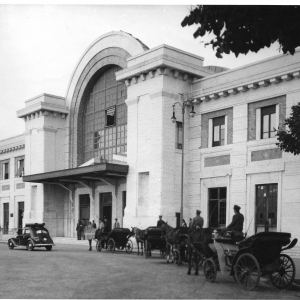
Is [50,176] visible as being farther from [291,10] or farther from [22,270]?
[291,10]

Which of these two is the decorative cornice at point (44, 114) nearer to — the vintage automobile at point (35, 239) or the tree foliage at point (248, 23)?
the vintage automobile at point (35, 239)

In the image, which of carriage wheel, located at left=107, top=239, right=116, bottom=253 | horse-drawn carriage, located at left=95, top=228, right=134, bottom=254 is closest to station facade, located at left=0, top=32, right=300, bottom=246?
horse-drawn carriage, located at left=95, top=228, right=134, bottom=254

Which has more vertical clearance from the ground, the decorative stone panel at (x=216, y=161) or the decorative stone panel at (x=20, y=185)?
the decorative stone panel at (x=216, y=161)

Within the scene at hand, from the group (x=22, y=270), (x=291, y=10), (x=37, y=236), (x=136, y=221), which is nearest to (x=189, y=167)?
(x=136, y=221)

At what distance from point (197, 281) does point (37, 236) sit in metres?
13.9

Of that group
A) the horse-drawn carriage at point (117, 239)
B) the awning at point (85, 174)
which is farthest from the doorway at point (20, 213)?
the horse-drawn carriage at point (117, 239)

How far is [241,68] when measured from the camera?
25172 millimetres

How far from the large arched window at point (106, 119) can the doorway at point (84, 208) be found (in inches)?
123

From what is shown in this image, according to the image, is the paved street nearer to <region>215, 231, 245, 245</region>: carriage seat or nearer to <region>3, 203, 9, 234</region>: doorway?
<region>215, 231, 245, 245</region>: carriage seat

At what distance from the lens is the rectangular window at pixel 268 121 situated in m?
23.4

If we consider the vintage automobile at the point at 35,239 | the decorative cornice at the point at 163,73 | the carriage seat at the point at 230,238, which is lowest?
the vintage automobile at the point at 35,239

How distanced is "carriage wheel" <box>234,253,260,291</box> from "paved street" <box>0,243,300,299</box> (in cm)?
19

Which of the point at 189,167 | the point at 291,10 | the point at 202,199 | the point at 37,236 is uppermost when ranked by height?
the point at 291,10

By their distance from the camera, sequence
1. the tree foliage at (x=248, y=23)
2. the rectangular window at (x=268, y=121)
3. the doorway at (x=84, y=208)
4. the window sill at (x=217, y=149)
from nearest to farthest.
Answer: the tree foliage at (x=248, y=23), the rectangular window at (x=268, y=121), the window sill at (x=217, y=149), the doorway at (x=84, y=208)
